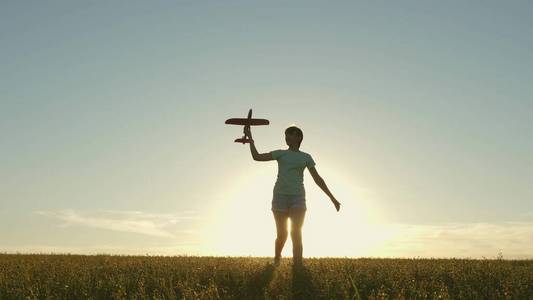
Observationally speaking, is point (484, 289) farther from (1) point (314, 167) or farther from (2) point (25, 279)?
(2) point (25, 279)

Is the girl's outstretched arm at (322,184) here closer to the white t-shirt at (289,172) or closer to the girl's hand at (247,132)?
the white t-shirt at (289,172)

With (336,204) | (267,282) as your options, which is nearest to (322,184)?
(336,204)

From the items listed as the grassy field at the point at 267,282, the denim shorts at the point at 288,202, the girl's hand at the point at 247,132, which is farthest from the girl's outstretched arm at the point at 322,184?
the girl's hand at the point at 247,132

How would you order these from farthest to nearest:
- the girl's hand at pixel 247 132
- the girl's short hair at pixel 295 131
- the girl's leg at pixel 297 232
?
1. the girl's hand at pixel 247 132
2. the girl's short hair at pixel 295 131
3. the girl's leg at pixel 297 232

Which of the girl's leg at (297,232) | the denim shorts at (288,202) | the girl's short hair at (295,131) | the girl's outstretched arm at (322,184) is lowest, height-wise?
the girl's leg at (297,232)

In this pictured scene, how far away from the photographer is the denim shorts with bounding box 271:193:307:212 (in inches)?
412

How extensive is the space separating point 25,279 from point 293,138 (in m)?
5.38

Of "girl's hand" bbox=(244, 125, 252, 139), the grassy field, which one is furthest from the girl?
the grassy field

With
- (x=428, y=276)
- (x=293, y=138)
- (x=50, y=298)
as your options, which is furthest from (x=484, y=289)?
(x=50, y=298)

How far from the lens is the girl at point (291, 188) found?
1048 centimetres

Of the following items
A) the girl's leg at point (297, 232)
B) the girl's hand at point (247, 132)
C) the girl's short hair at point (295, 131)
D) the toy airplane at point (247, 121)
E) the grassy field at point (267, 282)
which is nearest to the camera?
the grassy field at point (267, 282)

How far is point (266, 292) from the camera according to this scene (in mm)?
8133

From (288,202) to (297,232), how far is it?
22.5 inches

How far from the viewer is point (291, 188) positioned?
10461 millimetres
